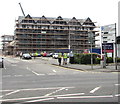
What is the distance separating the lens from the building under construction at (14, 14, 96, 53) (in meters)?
107

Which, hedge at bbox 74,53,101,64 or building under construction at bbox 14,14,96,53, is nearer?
hedge at bbox 74,53,101,64

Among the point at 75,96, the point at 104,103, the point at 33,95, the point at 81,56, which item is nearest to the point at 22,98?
the point at 33,95

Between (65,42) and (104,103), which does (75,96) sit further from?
(65,42)

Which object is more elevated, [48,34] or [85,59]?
[48,34]

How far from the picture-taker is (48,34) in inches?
4360

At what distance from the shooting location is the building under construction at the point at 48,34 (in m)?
107

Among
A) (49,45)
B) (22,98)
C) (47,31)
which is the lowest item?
(22,98)

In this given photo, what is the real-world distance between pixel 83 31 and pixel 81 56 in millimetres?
87096

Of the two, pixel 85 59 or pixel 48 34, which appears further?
pixel 48 34

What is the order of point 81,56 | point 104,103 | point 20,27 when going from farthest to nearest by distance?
1. point 20,27
2. point 81,56
3. point 104,103

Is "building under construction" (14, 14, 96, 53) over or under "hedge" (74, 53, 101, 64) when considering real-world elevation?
over

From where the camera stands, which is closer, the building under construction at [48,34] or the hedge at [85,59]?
the hedge at [85,59]

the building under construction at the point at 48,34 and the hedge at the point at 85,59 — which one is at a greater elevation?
the building under construction at the point at 48,34

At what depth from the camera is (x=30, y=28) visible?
108m
